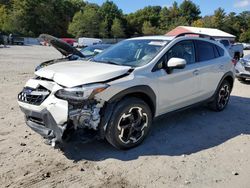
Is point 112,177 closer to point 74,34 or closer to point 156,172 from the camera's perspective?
point 156,172

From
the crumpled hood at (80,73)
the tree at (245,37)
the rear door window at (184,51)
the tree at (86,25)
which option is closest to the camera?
the crumpled hood at (80,73)

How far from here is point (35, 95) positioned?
4574mm

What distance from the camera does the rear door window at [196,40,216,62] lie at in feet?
20.7

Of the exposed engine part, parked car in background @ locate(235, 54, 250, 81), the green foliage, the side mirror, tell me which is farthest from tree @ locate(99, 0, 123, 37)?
the exposed engine part

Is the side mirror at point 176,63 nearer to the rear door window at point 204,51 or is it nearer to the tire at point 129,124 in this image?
the tire at point 129,124

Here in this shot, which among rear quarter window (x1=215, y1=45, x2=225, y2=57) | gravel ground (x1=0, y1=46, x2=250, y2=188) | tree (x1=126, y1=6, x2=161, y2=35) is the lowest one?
gravel ground (x1=0, y1=46, x2=250, y2=188)

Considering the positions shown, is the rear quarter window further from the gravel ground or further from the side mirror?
the side mirror

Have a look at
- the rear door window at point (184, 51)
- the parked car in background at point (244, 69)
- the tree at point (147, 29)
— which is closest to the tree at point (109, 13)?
the tree at point (147, 29)

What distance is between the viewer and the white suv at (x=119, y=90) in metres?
4.29

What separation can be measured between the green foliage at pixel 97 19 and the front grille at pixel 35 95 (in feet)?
222

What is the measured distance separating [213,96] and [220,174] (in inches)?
112

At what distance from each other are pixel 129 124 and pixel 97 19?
8204 centimetres

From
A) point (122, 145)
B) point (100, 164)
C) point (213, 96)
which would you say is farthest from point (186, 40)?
point (100, 164)

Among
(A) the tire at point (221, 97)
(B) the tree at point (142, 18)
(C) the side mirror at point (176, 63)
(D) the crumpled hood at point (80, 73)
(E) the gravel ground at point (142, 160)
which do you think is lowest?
(E) the gravel ground at point (142, 160)
